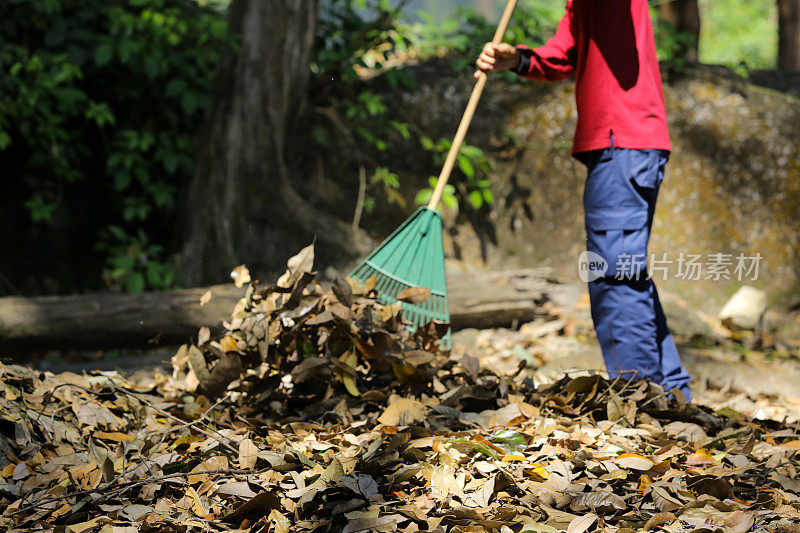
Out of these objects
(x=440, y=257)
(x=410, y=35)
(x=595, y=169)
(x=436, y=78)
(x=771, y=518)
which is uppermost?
(x=410, y=35)

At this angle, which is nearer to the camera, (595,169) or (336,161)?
(595,169)

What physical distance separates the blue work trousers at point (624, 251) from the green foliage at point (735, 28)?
1489cm

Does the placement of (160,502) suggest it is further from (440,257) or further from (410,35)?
(410,35)

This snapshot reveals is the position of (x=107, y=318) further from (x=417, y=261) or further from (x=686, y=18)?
(x=686, y=18)

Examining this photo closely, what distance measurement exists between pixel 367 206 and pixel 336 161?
0.45m

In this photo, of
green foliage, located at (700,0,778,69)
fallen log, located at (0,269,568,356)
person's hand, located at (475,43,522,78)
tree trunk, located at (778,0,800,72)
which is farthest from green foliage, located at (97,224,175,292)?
green foliage, located at (700,0,778,69)

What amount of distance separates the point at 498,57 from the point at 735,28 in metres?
16.3

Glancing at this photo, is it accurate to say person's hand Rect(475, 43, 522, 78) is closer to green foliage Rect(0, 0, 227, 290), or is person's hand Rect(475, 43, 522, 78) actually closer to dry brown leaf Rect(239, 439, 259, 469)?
dry brown leaf Rect(239, 439, 259, 469)

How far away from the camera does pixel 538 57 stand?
2795 millimetres

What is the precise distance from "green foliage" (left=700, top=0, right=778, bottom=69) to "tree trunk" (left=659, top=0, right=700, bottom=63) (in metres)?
10.7

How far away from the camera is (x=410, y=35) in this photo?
19.0ft

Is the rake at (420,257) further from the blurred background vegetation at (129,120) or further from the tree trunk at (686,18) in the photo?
the tree trunk at (686,18)

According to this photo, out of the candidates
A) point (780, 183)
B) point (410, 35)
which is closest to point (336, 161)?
point (410, 35)

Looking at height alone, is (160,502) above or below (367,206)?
below
